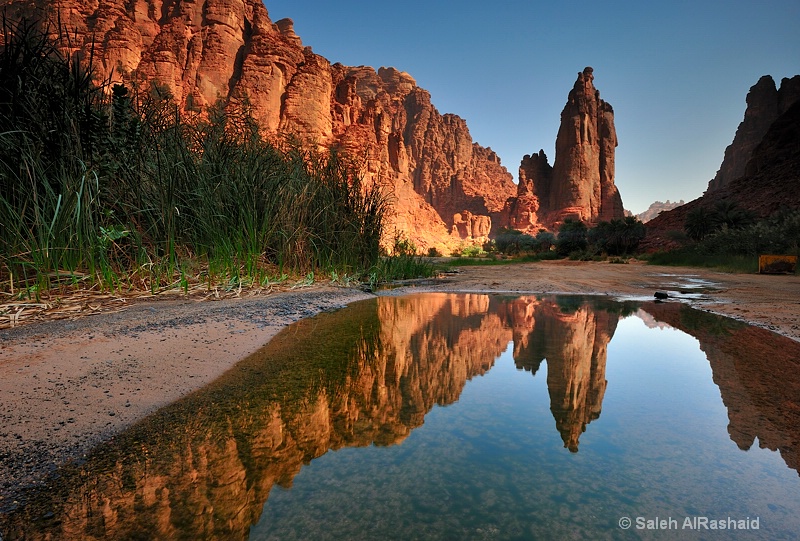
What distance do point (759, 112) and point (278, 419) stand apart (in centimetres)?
11426

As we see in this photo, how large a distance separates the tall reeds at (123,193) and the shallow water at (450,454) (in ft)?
6.64

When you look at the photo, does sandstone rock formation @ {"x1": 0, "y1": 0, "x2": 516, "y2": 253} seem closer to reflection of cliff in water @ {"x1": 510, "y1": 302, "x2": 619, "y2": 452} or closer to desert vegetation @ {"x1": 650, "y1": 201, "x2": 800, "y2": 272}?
desert vegetation @ {"x1": 650, "y1": 201, "x2": 800, "y2": 272}

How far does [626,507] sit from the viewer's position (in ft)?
3.82

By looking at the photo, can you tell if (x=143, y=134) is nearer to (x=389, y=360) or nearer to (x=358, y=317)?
(x=358, y=317)

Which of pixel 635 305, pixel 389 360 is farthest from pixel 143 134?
pixel 635 305

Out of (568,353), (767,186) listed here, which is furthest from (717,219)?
(568,353)

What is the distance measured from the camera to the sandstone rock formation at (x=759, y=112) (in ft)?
250

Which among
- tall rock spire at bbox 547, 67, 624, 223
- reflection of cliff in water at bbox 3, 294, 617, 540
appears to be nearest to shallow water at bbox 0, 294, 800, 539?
reflection of cliff in water at bbox 3, 294, 617, 540

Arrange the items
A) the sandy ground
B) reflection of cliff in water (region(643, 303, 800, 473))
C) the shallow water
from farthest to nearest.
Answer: reflection of cliff in water (region(643, 303, 800, 473)) → the sandy ground → the shallow water

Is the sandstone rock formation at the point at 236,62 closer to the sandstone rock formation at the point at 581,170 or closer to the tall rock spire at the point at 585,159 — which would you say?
the sandstone rock formation at the point at 581,170

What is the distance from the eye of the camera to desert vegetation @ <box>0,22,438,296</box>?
Result: 10.6ft

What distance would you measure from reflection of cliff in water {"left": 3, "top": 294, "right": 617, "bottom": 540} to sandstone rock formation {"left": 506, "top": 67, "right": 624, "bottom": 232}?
270 ft

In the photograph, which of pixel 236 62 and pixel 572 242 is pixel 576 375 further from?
pixel 236 62

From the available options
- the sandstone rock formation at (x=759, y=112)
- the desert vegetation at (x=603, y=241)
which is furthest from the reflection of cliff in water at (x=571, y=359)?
the sandstone rock formation at (x=759, y=112)
